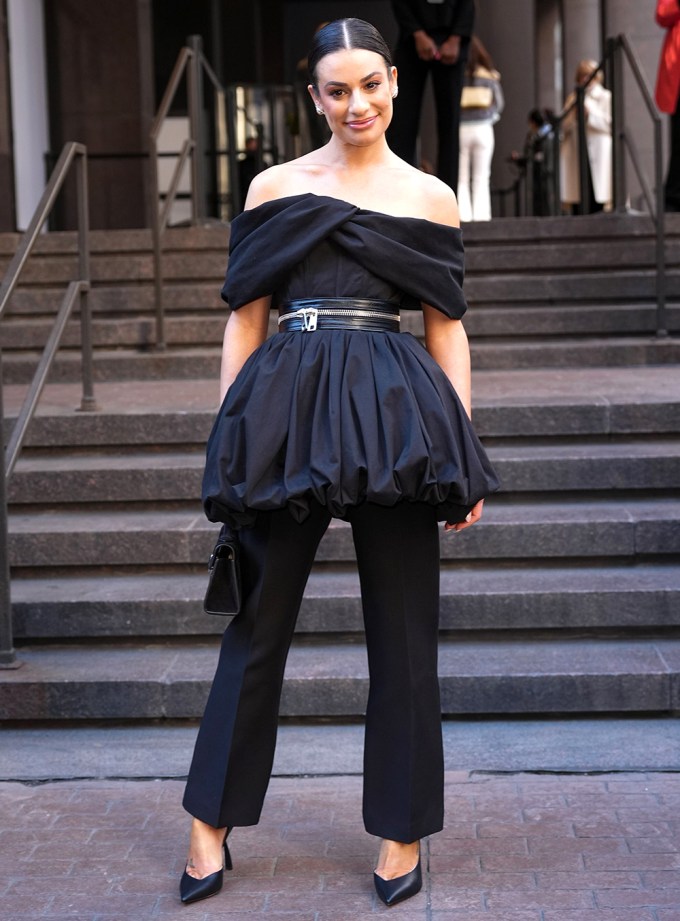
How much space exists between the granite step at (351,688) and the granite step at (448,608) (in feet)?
0.65

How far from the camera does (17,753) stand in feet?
13.0

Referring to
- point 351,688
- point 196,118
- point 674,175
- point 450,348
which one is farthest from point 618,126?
point 450,348

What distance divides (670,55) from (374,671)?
5.83 m

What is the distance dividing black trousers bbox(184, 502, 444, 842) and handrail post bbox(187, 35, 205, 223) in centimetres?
562

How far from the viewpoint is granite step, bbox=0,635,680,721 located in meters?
4.11

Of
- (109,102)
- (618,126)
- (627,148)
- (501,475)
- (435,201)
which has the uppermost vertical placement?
(109,102)

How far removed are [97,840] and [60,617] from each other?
51.9 inches

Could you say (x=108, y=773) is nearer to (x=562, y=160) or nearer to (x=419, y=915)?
(x=419, y=915)

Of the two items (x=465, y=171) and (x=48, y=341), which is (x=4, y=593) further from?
(x=465, y=171)

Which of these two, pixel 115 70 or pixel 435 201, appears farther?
pixel 115 70

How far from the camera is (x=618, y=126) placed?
28.0ft

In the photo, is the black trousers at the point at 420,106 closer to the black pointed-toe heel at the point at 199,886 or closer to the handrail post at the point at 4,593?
the handrail post at the point at 4,593

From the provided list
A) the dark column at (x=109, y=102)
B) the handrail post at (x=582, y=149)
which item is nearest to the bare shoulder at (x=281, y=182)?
the handrail post at (x=582, y=149)

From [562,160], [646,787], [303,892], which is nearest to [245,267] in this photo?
[303,892]
